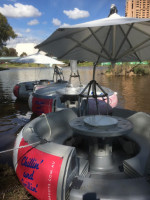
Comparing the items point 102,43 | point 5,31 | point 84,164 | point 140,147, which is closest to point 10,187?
point 84,164

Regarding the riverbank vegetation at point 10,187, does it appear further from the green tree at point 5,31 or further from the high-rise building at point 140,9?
the high-rise building at point 140,9

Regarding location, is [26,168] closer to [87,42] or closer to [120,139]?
[120,139]

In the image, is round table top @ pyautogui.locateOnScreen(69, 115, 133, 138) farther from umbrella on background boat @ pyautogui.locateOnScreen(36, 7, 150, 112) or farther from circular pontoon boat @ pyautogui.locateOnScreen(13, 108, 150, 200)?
umbrella on background boat @ pyautogui.locateOnScreen(36, 7, 150, 112)

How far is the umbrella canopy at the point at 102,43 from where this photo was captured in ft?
15.3

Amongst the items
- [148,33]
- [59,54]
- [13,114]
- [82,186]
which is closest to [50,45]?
[59,54]

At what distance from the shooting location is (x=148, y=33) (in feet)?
14.6

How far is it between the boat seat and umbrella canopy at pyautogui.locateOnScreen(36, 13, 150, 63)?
186 cm

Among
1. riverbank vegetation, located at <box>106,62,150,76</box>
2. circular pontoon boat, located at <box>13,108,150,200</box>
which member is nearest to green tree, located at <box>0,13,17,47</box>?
riverbank vegetation, located at <box>106,62,150,76</box>

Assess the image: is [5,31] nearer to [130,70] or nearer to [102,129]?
[130,70]

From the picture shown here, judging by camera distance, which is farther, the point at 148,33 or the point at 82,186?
the point at 148,33

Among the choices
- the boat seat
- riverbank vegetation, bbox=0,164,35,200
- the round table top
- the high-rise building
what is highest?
the high-rise building

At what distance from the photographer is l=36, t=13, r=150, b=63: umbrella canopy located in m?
4.66

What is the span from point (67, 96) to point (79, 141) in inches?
140

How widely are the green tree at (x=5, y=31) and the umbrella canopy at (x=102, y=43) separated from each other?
37.2 m
